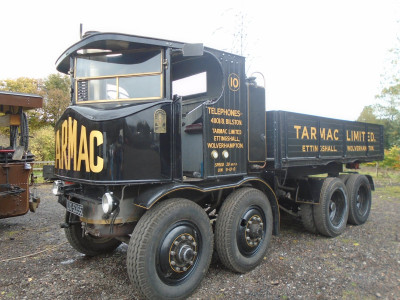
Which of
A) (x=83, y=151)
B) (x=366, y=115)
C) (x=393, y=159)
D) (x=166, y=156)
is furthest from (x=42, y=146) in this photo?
(x=366, y=115)

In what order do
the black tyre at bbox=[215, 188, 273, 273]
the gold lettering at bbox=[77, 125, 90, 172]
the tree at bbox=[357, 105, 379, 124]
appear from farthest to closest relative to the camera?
the tree at bbox=[357, 105, 379, 124], the black tyre at bbox=[215, 188, 273, 273], the gold lettering at bbox=[77, 125, 90, 172]

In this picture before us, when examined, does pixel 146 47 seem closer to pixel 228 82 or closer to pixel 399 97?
pixel 228 82

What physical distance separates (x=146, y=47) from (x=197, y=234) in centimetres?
226

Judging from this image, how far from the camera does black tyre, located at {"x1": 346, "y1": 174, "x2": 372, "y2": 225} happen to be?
20.0 ft

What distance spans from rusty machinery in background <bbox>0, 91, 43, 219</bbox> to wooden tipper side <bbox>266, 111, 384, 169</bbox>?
490 centimetres

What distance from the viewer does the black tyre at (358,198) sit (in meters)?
6.11

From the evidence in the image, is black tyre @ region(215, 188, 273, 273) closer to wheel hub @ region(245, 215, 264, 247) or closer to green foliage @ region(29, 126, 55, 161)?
wheel hub @ region(245, 215, 264, 247)

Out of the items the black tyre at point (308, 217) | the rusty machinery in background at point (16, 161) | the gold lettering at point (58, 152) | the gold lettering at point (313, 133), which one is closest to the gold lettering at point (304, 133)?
the gold lettering at point (313, 133)

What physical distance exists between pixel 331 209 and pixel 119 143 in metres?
4.43

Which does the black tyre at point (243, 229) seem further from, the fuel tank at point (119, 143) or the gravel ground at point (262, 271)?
the fuel tank at point (119, 143)

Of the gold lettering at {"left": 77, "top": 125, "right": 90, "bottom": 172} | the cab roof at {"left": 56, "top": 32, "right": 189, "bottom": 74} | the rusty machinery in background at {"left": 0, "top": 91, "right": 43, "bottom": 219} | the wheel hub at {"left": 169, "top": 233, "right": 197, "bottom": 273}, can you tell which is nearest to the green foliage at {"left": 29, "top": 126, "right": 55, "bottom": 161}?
the rusty machinery in background at {"left": 0, "top": 91, "right": 43, "bottom": 219}

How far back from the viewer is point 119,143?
2.96 meters

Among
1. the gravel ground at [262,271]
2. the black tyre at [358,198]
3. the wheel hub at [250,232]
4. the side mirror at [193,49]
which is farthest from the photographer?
the black tyre at [358,198]

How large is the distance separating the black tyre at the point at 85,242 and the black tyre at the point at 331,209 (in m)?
3.54
